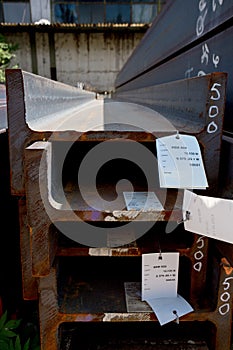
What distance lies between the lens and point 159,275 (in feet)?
3.32

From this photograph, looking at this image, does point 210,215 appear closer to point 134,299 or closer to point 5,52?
point 134,299

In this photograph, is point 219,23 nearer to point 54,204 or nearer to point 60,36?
A: point 54,204

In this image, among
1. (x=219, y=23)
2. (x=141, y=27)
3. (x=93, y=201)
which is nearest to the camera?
(x=93, y=201)

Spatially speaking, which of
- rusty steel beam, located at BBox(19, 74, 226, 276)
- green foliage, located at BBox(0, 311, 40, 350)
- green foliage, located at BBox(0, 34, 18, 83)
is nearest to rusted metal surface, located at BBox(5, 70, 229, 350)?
rusty steel beam, located at BBox(19, 74, 226, 276)

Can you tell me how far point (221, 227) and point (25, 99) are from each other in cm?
60

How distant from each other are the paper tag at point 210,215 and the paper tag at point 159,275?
18cm

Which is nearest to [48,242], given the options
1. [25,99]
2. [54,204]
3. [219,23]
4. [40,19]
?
[54,204]

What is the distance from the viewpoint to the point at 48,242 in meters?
0.88

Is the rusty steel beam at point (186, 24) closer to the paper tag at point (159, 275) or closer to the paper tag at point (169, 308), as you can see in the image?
the paper tag at point (159, 275)

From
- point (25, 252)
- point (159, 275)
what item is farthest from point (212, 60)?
point (25, 252)

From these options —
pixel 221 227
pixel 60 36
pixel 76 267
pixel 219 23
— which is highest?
pixel 60 36

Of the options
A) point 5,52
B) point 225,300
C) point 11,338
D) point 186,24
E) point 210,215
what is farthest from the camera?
point 5,52

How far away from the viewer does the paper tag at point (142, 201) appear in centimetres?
86

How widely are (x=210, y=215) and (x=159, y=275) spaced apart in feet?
0.99
